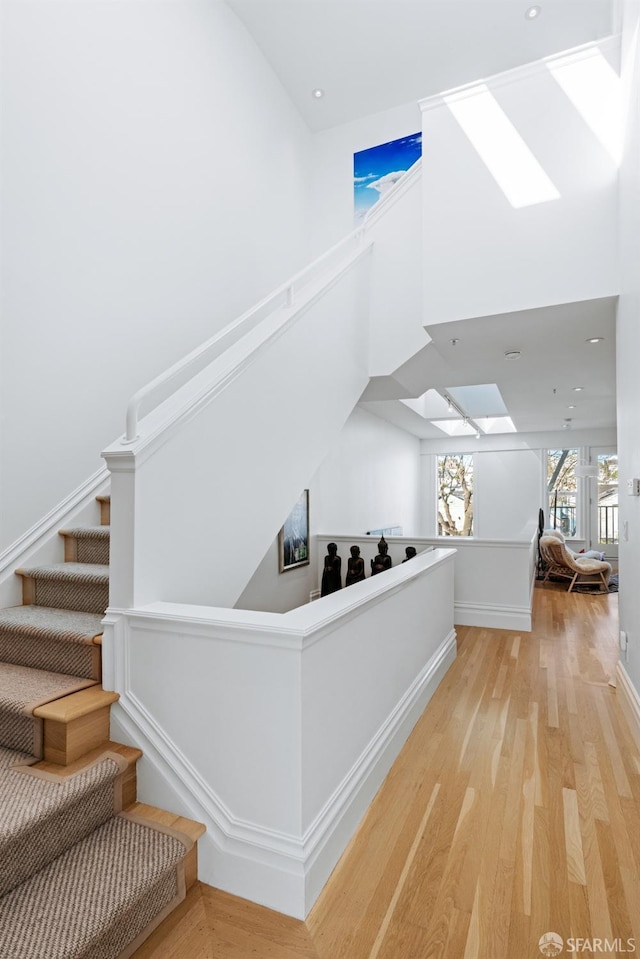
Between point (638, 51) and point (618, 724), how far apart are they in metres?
3.44

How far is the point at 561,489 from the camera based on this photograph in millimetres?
10070

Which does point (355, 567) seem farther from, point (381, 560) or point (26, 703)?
point (26, 703)

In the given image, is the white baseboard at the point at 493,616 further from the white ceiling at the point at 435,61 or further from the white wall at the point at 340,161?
the white wall at the point at 340,161

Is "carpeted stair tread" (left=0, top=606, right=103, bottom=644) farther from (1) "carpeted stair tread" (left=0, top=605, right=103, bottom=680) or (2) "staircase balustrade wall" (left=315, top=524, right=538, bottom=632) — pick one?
(2) "staircase balustrade wall" (left=315, top=524, right=538, bottom=632)

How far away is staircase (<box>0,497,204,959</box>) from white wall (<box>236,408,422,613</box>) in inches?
98.2

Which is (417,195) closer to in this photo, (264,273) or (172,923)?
(264,273)

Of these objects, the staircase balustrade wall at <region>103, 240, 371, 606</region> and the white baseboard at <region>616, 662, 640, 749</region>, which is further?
the white baseboard at <region>616, 662, 640, 749</region>

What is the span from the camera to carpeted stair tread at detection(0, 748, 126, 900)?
1.33 metres

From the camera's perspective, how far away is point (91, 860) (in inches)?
57.6

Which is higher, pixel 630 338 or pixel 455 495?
pixel 630 338

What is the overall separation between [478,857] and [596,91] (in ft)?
13.7

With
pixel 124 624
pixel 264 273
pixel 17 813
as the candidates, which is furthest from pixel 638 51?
pixel 17 813

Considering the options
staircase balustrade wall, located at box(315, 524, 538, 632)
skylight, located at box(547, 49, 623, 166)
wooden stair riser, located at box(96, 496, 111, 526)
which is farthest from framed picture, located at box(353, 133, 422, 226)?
wooden stair riser, located at box(96, 496, 111, 526)

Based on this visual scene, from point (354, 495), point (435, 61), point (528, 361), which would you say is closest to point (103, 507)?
point (528, 361)
